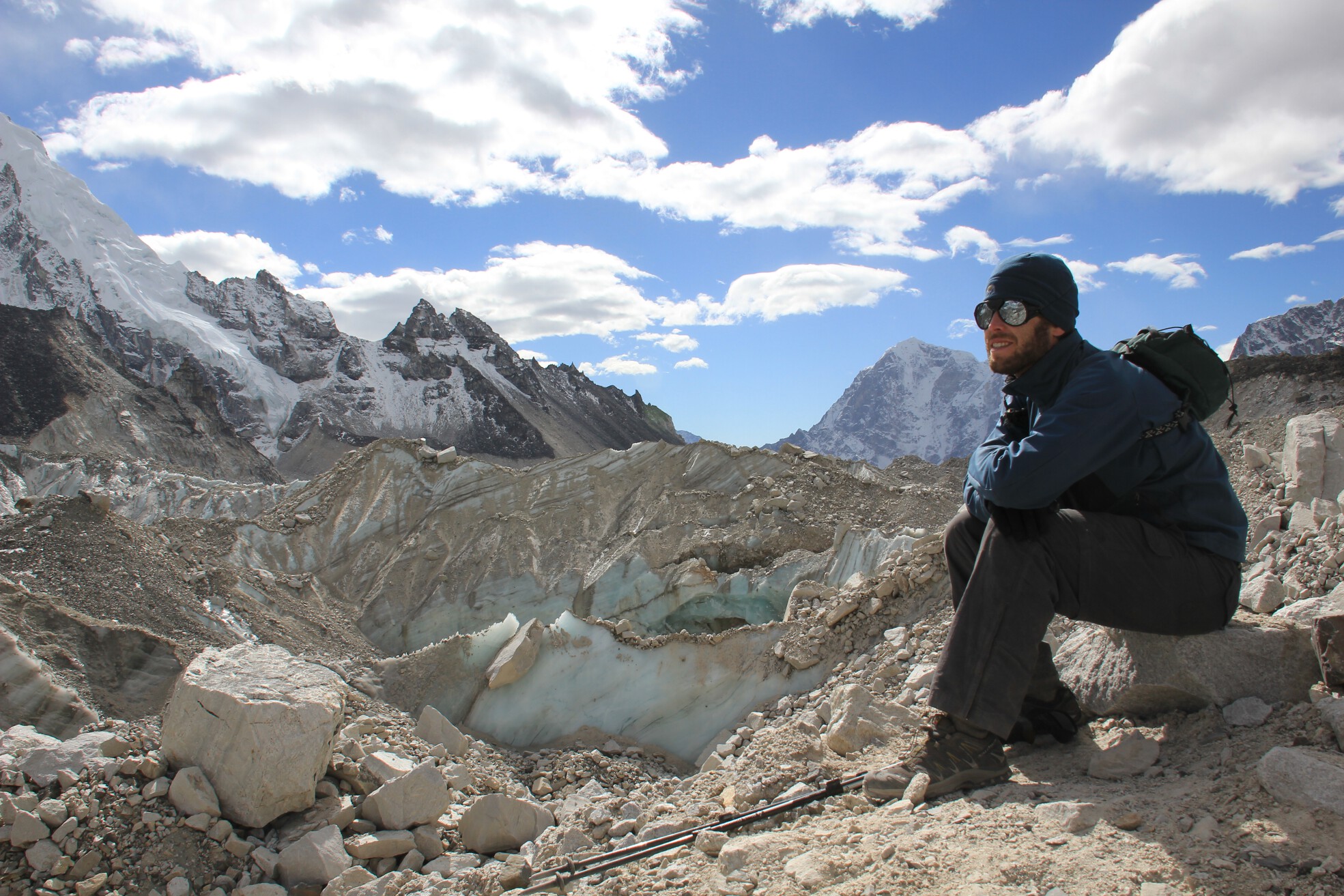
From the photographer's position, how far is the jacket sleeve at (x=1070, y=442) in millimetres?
2494

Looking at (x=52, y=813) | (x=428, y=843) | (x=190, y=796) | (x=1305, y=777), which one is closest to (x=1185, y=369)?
(x=1305, y=777)

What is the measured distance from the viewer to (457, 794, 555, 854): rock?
141 inches

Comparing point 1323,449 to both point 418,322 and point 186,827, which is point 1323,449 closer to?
point 186,827

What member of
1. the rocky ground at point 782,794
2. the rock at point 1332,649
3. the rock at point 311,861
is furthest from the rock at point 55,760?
the rock at point 1332,649

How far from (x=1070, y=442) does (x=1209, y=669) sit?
40.1 inches

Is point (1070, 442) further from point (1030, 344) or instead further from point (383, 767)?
point (383, 767)

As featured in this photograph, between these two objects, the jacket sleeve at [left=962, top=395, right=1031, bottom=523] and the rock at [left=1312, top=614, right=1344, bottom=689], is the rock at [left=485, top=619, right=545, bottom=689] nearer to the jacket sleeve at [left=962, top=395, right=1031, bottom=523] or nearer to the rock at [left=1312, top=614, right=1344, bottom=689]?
the jacket sleeve at [left=962, top=395, right=1031, bottom=523]

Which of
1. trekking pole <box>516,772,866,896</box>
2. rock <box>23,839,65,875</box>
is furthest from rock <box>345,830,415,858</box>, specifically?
rock <box>23,839,65,875</box>

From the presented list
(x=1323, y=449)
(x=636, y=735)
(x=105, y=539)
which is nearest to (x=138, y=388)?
(x=105, y=539)

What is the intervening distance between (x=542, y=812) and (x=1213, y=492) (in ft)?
10.1

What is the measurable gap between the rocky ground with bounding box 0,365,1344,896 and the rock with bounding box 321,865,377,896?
2 centimetres

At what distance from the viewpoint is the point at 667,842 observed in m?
2.86

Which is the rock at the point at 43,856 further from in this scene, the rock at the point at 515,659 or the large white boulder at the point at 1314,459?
the large white boulder at the point at 1314,459

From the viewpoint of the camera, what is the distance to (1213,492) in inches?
104
